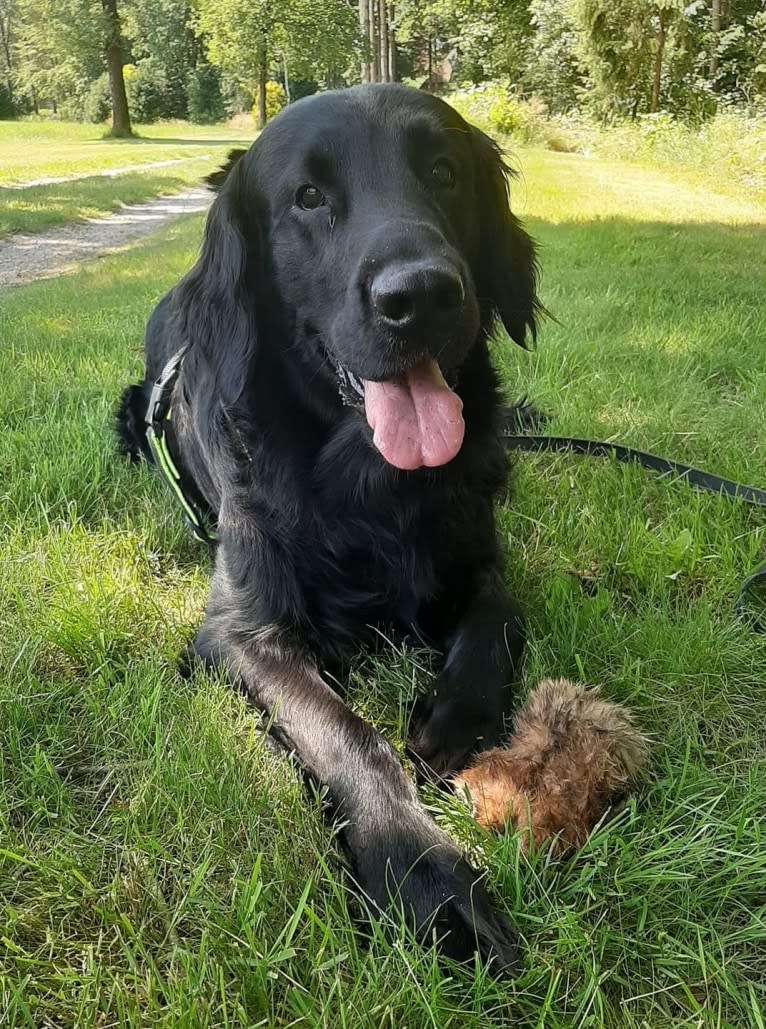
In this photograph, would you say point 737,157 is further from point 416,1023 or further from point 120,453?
point 416,1023

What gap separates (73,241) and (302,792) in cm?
952

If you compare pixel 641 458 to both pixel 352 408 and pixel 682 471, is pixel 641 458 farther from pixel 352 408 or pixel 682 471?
pixel 352 408

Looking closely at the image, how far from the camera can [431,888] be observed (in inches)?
49.5

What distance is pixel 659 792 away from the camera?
1.47 m

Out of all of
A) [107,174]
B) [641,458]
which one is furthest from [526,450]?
[107,174]

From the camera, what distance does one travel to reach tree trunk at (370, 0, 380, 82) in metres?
30.0

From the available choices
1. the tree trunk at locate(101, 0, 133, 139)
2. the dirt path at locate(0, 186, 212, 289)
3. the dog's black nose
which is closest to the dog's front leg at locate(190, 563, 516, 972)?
the dog's black nose

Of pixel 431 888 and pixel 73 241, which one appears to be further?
pixel 73 241

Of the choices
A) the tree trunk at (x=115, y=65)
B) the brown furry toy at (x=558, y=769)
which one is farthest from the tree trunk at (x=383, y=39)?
the brown furry toy at (x=558, y=769)

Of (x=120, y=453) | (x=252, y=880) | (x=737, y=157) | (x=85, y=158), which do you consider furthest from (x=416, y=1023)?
(x=85, y=158)

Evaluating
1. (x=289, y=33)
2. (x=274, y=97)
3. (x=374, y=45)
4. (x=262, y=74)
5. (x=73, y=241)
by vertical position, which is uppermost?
(x=289, y=33)

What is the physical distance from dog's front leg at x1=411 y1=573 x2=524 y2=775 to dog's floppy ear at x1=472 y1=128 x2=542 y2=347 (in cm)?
90

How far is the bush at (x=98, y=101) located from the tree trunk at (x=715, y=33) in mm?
Answer: 33859

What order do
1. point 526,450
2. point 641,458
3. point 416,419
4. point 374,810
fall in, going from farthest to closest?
point 526,450, point 641,458, point 416,419, point 374,810
